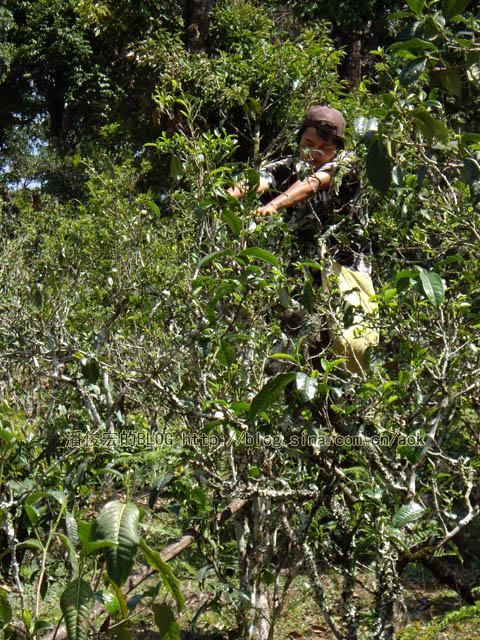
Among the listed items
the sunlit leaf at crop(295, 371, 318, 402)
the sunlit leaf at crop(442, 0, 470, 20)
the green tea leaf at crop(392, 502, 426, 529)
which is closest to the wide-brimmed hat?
the sunlit leaf at crop(442, 0, 470, 20)

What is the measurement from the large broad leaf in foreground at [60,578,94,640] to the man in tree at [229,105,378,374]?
1.56 meters

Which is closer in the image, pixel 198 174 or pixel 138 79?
pixel 198 174

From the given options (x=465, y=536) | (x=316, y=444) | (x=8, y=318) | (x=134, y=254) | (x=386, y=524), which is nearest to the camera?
(x=386, y=524)

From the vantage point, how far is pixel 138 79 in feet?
23.2

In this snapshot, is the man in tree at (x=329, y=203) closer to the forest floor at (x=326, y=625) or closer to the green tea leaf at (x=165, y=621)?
the forest floor at (x=326, y=625)

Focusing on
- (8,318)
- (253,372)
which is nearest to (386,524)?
(253,372)

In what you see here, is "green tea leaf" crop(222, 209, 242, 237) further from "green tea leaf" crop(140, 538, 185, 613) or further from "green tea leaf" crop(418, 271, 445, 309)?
"green tea leaf" crop(140, 538, 185, 613)

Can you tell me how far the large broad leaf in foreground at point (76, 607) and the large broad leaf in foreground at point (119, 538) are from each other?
14cm

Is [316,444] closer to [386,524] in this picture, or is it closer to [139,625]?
[386,524]

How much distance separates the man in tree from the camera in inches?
109

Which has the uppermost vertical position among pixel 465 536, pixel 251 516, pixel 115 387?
pixel 115 387

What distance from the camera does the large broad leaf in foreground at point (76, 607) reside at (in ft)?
4.03

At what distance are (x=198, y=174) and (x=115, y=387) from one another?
100cm

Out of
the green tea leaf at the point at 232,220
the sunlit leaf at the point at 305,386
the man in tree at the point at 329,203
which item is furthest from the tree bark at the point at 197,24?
the sunlit leaf at the point at 305,386
